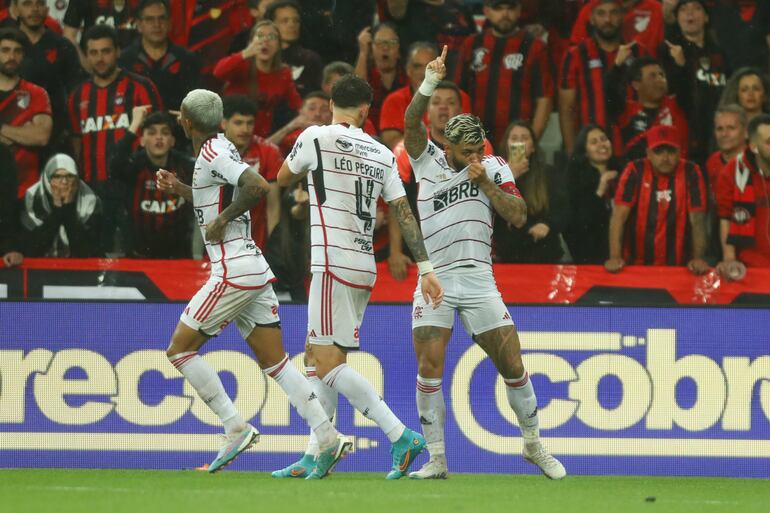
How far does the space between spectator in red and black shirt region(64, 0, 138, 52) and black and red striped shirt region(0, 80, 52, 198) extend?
4.32 ft

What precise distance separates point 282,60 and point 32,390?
14.0 feet

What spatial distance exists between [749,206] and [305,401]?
437 cm

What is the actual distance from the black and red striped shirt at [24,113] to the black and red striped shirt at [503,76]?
3.70m

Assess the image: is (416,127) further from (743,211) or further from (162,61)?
(162,61)

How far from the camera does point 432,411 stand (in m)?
8.59

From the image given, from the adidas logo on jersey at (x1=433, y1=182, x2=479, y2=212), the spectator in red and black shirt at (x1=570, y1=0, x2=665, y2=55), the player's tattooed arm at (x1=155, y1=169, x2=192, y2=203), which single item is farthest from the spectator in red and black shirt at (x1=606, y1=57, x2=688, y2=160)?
the player's tattooed arm at (x1=155, y1=169, x2=192, y2=203)

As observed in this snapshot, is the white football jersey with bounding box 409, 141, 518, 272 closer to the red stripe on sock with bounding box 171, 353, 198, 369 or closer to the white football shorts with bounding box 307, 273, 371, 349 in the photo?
the white football shorts with bounding box 307, 273, 371, 349

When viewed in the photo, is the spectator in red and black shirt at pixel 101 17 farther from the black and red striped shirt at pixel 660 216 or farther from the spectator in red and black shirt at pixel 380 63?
the black and red striped shirt at pixel 660 216

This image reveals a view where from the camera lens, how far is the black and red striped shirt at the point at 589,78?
1245 centimetres

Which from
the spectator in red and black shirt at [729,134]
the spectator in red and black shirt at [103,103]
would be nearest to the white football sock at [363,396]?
the spectator in red and black shirt at [103,103]

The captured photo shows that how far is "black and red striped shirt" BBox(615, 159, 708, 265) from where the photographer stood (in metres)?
10.9

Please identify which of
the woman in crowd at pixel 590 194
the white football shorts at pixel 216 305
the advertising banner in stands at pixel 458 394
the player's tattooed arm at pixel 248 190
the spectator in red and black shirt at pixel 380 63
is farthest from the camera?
the spectator in red and black shirt at pixel 380 63

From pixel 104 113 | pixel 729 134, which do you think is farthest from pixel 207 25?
pixel 729 134

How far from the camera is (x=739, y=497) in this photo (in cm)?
811
